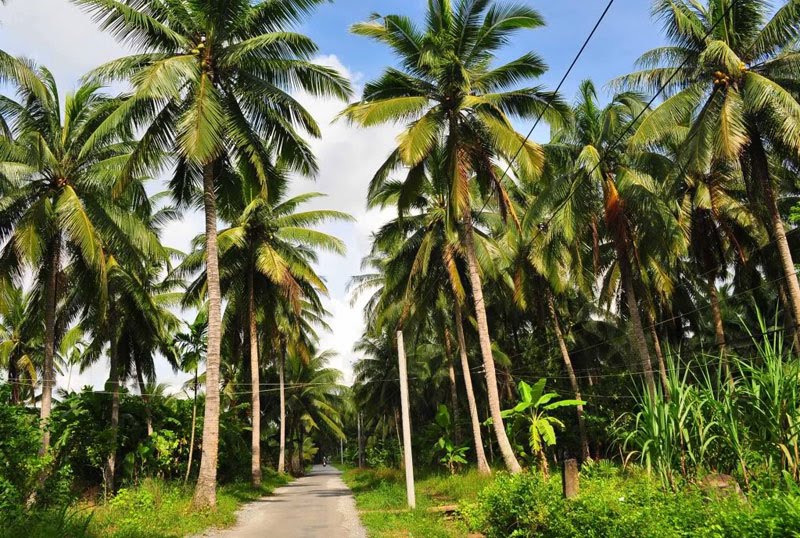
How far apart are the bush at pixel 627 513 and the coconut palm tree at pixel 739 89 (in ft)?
28.4

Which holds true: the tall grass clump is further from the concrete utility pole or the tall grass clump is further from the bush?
the concrete utility pole

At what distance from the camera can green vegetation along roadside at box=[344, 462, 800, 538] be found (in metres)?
4.04

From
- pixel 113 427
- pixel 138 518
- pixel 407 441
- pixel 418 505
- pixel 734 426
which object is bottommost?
pixel 418 505

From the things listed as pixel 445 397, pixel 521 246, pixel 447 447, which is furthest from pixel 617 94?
pixel 445 397

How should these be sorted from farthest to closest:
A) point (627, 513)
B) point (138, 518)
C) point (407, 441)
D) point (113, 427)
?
point (113, 427) → point (407, 441) → point (138, 518) → point (627, 513)

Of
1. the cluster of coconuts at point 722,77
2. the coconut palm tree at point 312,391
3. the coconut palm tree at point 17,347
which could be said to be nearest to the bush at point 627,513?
the cluster of coconuts at point 722,77

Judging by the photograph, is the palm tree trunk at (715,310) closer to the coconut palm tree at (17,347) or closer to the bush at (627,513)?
the bush at (627,513)

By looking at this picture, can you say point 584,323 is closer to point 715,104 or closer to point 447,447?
point 447,447

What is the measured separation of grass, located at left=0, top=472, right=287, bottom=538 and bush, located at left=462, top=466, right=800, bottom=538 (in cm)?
562

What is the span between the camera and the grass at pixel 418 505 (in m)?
10.6

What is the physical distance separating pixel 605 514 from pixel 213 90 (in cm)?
1204

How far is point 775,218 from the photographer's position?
14.6 m

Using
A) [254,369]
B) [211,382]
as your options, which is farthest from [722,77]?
[254,369]

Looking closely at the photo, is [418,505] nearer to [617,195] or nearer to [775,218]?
[617,195]
